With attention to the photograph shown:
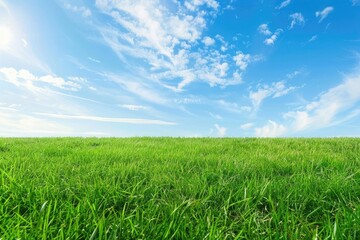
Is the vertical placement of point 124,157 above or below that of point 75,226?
above

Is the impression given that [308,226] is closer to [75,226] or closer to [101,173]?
[75,226]

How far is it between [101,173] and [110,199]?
3.44ft

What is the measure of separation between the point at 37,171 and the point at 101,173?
80 centimetres

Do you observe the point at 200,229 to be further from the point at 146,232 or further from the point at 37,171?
the point at 37,171

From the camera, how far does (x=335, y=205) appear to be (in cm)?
265

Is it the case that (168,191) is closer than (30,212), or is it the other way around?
(30,212)

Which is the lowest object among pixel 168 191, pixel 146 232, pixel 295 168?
pixel 146 232

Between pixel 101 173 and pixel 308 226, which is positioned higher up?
pixel 101 173

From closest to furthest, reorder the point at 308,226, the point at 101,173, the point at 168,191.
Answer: the point at 308,226 < the point at 168,191 < the point at 101,173

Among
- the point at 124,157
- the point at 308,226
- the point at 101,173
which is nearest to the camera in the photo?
the point at 308,226

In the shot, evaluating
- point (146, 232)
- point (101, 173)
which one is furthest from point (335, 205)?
point (101, 173)

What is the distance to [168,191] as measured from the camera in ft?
9.47

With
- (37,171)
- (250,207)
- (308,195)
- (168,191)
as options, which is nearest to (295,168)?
(308,195)

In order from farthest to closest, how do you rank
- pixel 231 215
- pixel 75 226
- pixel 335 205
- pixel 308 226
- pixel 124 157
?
pixel 124 157 < pixel 335 205 < pixel 231 215 < pixel 308 226 < pixel 75 226
